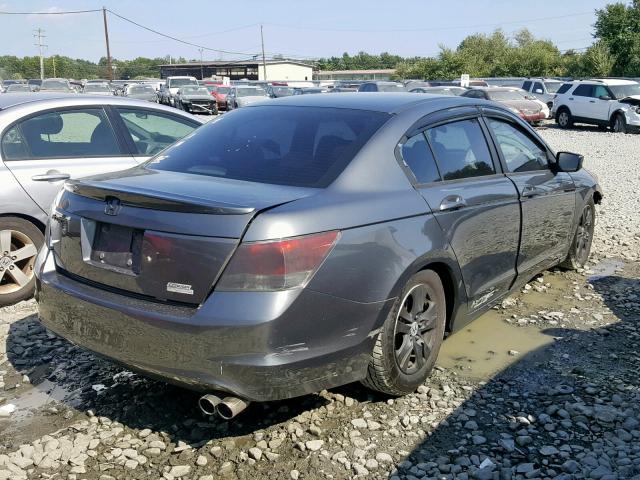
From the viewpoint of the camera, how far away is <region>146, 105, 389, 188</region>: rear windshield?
3.43 m

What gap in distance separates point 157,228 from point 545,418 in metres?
2.23

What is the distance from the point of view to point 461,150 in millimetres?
4199

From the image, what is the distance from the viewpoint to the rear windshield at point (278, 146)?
3.43 meters

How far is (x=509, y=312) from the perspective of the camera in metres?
5.19

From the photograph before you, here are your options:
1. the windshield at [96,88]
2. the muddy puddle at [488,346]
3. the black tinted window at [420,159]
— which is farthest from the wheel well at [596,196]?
the windshield at [96,88]

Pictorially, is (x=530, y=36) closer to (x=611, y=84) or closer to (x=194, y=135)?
(x=611, y=84)

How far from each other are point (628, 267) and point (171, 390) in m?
4.72

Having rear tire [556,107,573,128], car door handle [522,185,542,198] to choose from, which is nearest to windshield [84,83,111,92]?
rear tire [556,107,573,128]

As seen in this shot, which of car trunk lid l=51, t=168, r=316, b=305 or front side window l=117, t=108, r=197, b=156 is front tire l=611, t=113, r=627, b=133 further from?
car trunk lid l=51, t=168, r=316, b=305

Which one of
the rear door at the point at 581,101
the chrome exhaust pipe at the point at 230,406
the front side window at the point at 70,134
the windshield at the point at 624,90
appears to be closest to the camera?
the chrome exhaust pipe at the point at 230,406

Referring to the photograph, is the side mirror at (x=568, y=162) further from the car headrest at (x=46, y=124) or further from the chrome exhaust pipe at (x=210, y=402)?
the car headrest at (x=46, y=124)

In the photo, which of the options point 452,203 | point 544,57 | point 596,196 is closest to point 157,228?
point 452,203

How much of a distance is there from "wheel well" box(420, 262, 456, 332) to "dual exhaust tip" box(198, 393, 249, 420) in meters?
1.33

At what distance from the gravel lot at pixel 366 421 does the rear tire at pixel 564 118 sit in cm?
2263
